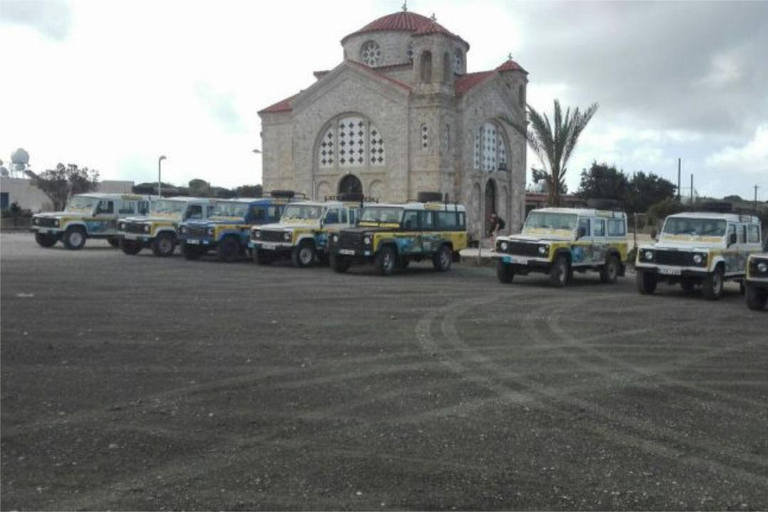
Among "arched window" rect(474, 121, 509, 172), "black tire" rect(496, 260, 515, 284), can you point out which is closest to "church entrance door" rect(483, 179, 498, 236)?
"arched window" rect(474, 121, 509, 172)

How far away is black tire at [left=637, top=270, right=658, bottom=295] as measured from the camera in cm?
1825

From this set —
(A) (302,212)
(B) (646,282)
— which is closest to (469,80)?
(A) (302,212)

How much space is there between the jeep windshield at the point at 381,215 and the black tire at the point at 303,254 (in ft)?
6.62

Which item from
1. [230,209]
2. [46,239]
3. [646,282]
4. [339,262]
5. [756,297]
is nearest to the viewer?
[756,297]

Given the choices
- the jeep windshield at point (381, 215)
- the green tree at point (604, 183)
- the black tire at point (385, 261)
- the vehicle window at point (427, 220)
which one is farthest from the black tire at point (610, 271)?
the green tree at point (604, 183)

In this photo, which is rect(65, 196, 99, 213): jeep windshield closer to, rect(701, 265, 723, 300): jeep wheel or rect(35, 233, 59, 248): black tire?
rect(35, 233, 59, 248): black tire

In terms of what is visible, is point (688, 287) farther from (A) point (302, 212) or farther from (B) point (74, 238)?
(B) point (74, 238)

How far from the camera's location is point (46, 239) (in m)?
30.7

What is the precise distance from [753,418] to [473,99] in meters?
37.5

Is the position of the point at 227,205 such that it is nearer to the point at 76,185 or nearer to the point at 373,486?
the point at 373,486

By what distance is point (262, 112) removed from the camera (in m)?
49.1

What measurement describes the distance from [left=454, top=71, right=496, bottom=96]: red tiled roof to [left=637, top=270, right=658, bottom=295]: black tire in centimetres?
2578

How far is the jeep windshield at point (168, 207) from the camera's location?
28.1 metres

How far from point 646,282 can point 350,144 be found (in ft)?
93.4
